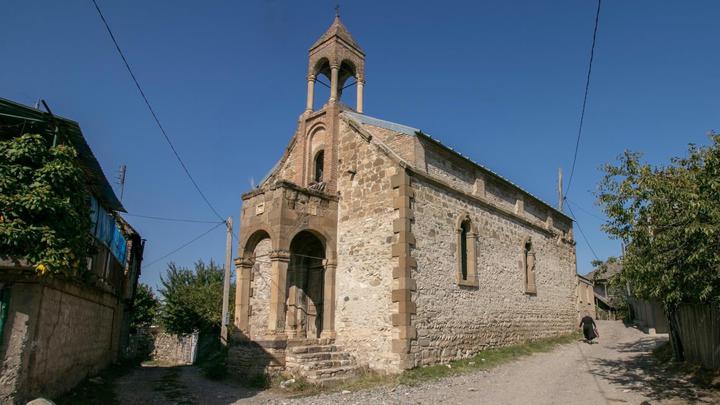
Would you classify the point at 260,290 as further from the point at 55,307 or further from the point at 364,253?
the point at 55,307

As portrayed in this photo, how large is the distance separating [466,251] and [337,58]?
8227 mm

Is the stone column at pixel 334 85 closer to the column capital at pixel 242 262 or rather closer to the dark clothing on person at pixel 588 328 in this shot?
the column capital at pixel 242 262

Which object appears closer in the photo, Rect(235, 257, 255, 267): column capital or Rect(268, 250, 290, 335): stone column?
Rect(268, 250, 290, 335): stone column

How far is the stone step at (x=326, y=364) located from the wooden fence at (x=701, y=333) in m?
8.60

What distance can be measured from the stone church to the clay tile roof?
6cm

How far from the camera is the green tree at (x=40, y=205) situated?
8039 mm

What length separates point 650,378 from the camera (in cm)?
1159

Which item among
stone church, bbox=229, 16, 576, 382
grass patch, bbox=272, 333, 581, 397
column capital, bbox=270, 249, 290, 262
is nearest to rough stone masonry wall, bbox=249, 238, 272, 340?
stone church, bbox=229, 16, 576, 382

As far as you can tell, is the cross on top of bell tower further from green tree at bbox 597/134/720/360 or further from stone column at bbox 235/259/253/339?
green tree at bbox 597/134/720/360

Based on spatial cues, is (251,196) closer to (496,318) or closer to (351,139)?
(351,139)

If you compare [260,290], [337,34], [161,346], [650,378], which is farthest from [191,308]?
[650,378]

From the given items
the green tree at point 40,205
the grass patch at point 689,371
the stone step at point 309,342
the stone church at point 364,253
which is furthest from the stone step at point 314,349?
the grass patch at point 689,371

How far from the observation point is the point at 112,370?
55.4 ft

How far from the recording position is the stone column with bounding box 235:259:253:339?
15.1 meters
